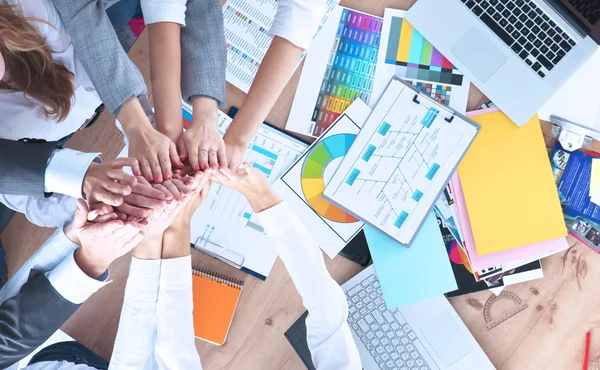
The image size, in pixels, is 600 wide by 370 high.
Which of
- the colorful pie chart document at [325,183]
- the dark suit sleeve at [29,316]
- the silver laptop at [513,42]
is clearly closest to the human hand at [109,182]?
the dark suit sleeve at [29,316]

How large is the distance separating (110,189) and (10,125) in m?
0.30

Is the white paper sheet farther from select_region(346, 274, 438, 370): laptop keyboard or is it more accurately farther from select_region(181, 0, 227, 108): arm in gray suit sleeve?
select_region(181, 0, 227, 108): arm in gray suit sleeve

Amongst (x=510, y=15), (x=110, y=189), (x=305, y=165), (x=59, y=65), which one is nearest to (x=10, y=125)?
(x=59, y=65)

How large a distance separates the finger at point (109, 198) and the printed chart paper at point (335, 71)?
16.8 inches

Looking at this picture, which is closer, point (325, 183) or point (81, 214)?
point (81, 214)

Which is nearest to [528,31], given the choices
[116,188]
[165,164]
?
[165,164]

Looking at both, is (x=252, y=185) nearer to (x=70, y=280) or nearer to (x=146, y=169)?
(x=146, y=169)

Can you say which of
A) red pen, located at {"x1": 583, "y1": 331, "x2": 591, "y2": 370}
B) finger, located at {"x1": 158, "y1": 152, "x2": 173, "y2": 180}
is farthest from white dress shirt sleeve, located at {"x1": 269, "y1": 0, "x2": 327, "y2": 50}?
red pen, located at {"x1": 583, "y1": 331, "x2": 591, "y2": 370}

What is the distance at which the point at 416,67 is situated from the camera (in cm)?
120

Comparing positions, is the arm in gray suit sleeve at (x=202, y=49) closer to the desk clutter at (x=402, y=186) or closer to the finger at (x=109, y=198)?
the desk clutter at (x=402, y=186)

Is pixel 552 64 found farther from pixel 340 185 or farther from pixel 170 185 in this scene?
pixel 170 185

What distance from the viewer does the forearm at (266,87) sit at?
1080mm

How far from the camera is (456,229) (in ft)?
3.92

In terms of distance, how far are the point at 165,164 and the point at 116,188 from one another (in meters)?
0.11
